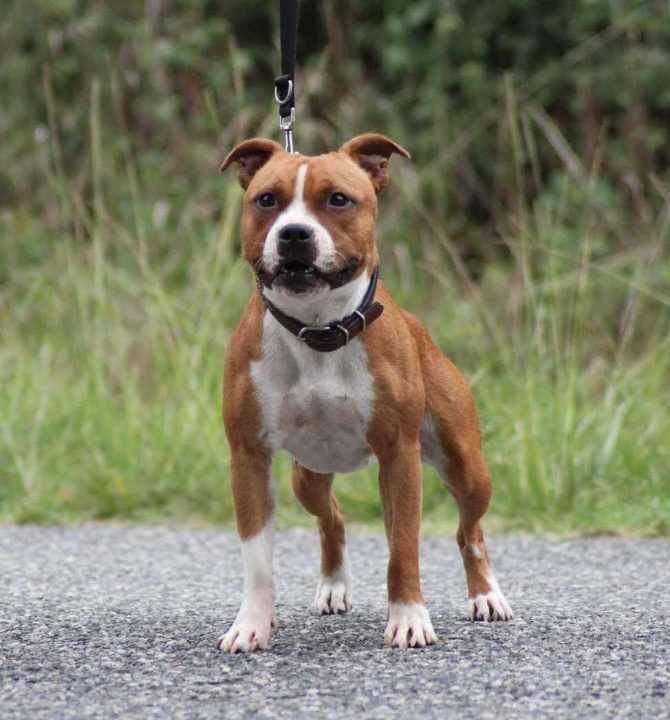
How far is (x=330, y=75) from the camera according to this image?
11141 millimetres

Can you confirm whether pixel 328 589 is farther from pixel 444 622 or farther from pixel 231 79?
pixel 231 79

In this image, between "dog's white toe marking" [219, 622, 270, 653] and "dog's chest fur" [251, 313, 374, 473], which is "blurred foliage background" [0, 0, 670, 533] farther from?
"dog's white toe marking" [219, 622, 270, 653]

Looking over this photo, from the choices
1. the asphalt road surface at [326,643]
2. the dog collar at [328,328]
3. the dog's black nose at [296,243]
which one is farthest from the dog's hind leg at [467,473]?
the dog's black nose at [296,243]

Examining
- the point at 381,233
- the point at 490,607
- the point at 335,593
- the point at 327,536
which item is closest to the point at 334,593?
the point at 335,593

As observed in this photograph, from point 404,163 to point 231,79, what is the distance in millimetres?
2970

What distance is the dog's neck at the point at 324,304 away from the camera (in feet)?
13.2

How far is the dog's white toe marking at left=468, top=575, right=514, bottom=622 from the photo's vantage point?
4.42 m

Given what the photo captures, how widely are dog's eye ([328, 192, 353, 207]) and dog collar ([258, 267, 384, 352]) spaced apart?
30 centimetres

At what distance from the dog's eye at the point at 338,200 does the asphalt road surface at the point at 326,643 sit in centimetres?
120

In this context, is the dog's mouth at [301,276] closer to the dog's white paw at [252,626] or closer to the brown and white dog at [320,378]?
the brown and white dog at [320,378]

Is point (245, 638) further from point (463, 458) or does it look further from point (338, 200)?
point (338, 200)

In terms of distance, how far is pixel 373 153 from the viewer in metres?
4.36

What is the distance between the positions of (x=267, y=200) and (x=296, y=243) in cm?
23

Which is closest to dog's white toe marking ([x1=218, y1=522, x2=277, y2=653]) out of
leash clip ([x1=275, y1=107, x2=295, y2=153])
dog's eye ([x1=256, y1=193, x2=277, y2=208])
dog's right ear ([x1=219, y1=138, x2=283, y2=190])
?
dog's eye ([x1=256, y1=193, x2=277, y2=208])
